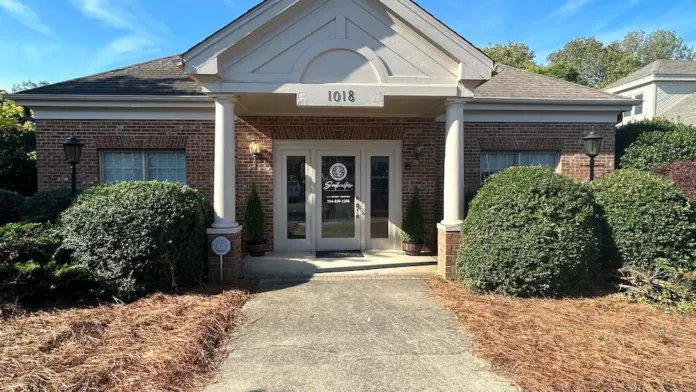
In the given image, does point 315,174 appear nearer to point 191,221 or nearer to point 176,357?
point 191,221

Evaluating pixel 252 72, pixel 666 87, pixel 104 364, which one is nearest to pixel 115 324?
pixel 104 364

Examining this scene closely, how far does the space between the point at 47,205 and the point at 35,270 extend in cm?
185

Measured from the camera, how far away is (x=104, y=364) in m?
3.44

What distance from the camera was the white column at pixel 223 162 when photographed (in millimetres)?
6176

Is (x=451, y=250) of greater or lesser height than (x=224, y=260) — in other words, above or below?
above

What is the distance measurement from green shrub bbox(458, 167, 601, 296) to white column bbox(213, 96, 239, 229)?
3955 millimetres

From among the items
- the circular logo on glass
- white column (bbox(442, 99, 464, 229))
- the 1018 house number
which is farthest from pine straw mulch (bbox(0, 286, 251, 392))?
the circular logo on glass

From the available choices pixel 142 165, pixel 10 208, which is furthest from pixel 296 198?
pixel 10 208

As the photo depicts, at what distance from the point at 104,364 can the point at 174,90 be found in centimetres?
629

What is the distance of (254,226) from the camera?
25.8 ft

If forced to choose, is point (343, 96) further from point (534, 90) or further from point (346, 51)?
point (534, 90)

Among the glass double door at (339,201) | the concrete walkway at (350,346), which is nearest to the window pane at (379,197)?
the glass double door at (339,201)

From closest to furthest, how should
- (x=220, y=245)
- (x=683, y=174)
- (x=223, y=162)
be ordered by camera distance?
1. (x=220, y=245)
2. (x=223, y=162)
3. (x=683, y=174)

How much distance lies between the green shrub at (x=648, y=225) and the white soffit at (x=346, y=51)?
9.63 ft
